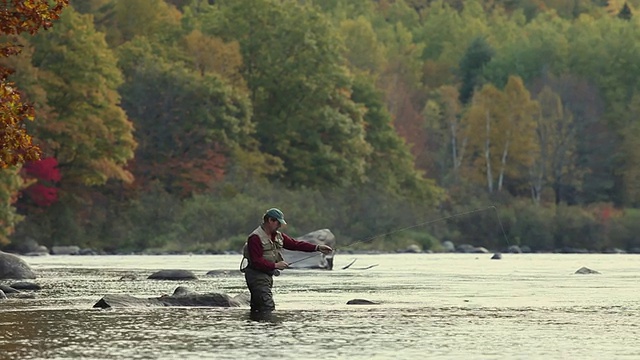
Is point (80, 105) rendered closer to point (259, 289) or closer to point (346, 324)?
point (259, 289)

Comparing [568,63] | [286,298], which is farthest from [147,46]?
[286,298]

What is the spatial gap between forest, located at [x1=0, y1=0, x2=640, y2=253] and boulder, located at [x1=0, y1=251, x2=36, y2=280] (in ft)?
44.4

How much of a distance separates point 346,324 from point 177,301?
14.8 feet

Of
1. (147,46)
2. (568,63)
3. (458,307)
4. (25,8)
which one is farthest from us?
(568,63)

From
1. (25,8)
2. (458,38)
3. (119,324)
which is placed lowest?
(119,324)

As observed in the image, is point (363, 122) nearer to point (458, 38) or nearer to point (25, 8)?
point (458, 38)

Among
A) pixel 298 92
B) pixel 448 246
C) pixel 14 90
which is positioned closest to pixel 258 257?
pixel 14 90

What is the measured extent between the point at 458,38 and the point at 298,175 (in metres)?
59.4

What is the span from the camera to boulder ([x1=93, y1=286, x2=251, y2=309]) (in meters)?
23.6

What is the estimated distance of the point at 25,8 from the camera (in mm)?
21500

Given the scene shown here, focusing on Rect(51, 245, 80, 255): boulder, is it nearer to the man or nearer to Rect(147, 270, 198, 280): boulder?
Rect(147, 270, 198, 280): boulder

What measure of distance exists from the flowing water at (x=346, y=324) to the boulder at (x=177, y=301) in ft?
1.42

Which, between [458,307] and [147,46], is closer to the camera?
[458,307]

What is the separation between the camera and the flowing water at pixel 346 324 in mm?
16734
